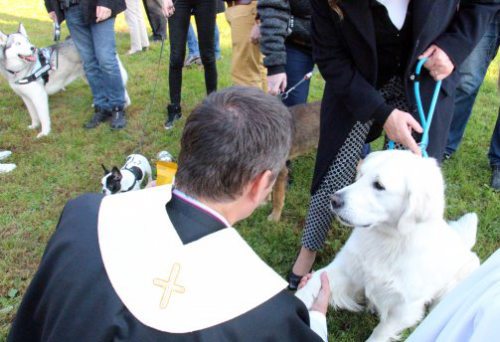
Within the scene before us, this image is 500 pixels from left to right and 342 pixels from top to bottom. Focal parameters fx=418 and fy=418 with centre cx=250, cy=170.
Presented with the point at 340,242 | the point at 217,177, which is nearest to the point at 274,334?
the point at 217,177

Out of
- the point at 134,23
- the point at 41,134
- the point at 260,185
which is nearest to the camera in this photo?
the point at 260,185

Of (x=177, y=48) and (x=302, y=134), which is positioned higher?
(x=177, y=48)

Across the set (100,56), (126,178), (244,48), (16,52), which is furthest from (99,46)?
(126,178)

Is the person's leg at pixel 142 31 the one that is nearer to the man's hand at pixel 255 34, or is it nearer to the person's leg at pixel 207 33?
the person's leg at pixel 207 33

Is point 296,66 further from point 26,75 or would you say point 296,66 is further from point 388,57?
point 26,75

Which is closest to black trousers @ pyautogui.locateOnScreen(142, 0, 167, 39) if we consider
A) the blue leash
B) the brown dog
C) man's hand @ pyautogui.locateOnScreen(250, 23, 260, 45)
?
man's hand @ pyautogui.locateOnScreen(250, 23, 260, 45)

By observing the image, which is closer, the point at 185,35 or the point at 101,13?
the point at 101,13

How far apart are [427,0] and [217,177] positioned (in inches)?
53.4

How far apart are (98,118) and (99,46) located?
94 cm

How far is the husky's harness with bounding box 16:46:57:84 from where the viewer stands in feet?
16.6

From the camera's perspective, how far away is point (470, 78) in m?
Result: 3.96

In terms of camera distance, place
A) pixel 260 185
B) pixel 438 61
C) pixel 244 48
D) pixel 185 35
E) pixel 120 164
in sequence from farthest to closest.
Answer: pixel 185 35 → pixel 120 164 → pixel 244 48 → pixel 438 61 → pixel 260 185

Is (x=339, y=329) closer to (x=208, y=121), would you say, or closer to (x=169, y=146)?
(x=208, y=121)

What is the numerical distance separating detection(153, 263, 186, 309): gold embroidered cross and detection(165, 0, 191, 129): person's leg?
3.92 metres
